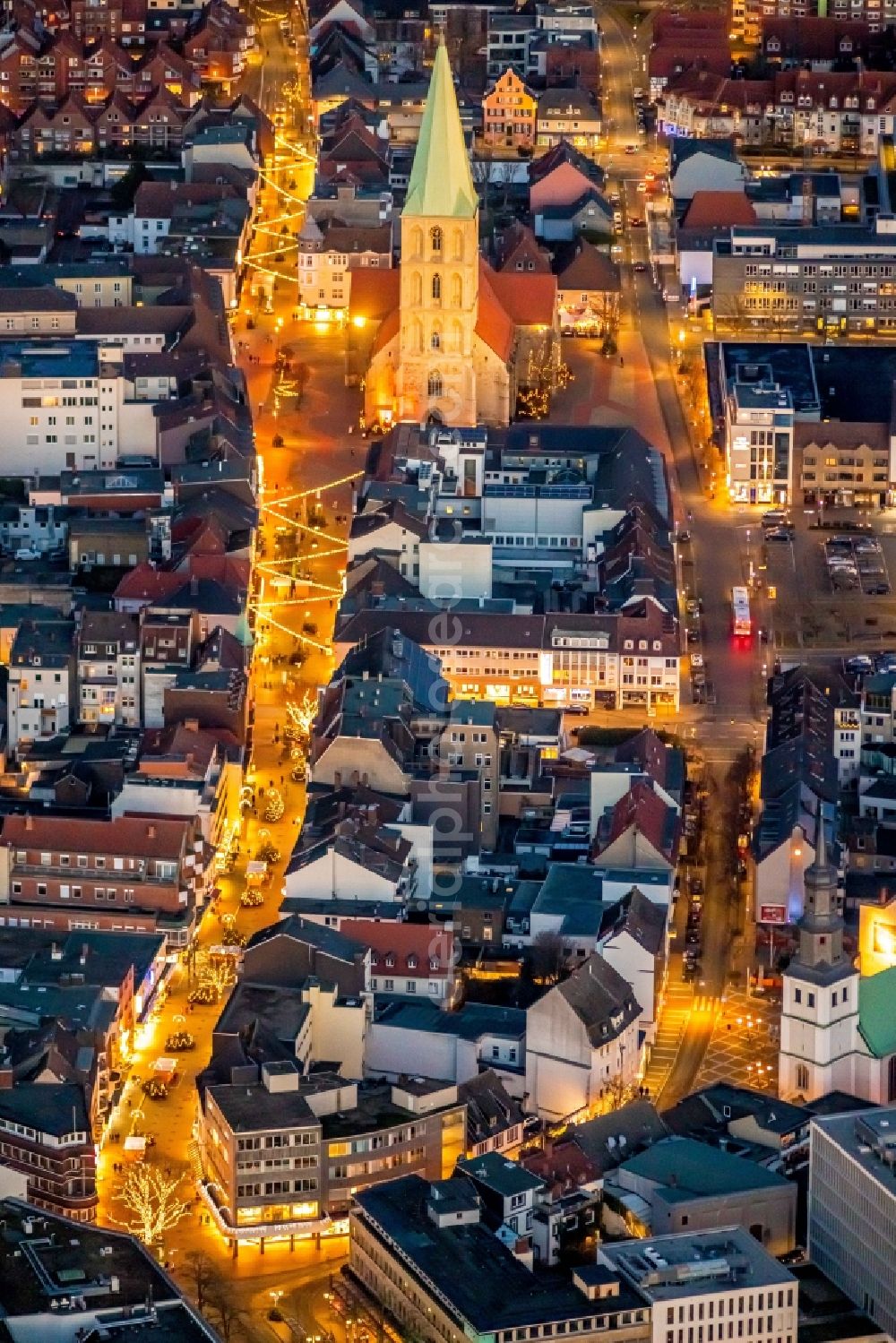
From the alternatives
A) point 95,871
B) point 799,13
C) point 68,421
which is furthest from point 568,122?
point 95,871

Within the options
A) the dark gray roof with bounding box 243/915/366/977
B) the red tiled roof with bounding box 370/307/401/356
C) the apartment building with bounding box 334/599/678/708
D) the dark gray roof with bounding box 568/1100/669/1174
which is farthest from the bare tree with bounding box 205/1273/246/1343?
the red tiled roof with bounding box 370/307/401/356

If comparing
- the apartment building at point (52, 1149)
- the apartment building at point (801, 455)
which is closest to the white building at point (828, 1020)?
the apartment building at point (52, 1149)

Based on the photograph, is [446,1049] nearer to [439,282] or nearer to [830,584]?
[830,584]

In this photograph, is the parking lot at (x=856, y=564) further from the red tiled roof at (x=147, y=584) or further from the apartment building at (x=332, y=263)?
the apartment building at (x=332, y=263)

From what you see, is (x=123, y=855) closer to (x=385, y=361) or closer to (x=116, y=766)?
(x=116, y=766)

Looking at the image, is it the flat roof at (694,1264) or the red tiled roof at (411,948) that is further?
the red tiled roof at (411,948)
